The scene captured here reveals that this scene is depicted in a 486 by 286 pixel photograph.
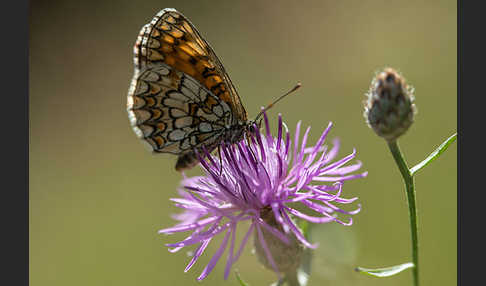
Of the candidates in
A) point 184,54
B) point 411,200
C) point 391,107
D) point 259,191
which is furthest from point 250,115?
point 411,200

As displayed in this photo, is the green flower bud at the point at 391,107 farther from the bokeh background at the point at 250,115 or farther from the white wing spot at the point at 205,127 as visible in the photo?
the bokeh background at the point at 250,115

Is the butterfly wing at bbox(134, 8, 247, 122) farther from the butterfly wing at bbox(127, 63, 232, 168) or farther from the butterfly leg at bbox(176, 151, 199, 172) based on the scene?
the butterfly leg at bbox(176, 151, 199, 172)

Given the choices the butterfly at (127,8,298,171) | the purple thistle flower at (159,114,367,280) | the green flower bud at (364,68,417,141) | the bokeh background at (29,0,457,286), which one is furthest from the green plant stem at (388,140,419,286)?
the bokeh background at (29,0,457,286)

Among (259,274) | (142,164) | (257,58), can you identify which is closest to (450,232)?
(259,274)

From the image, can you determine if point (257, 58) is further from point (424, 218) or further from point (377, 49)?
point (424, 218)

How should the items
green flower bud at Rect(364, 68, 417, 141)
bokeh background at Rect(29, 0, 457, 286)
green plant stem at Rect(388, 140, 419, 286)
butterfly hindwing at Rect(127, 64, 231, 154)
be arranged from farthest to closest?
bokeh background at Rect(29, 0, 457, 286)
butterfly hindwing at Rect(127, 64, 231, 154)
green flower bud at Rect(364, 68, 417, 141)
green plant stem at Rect(388, 140, 419, 286)
